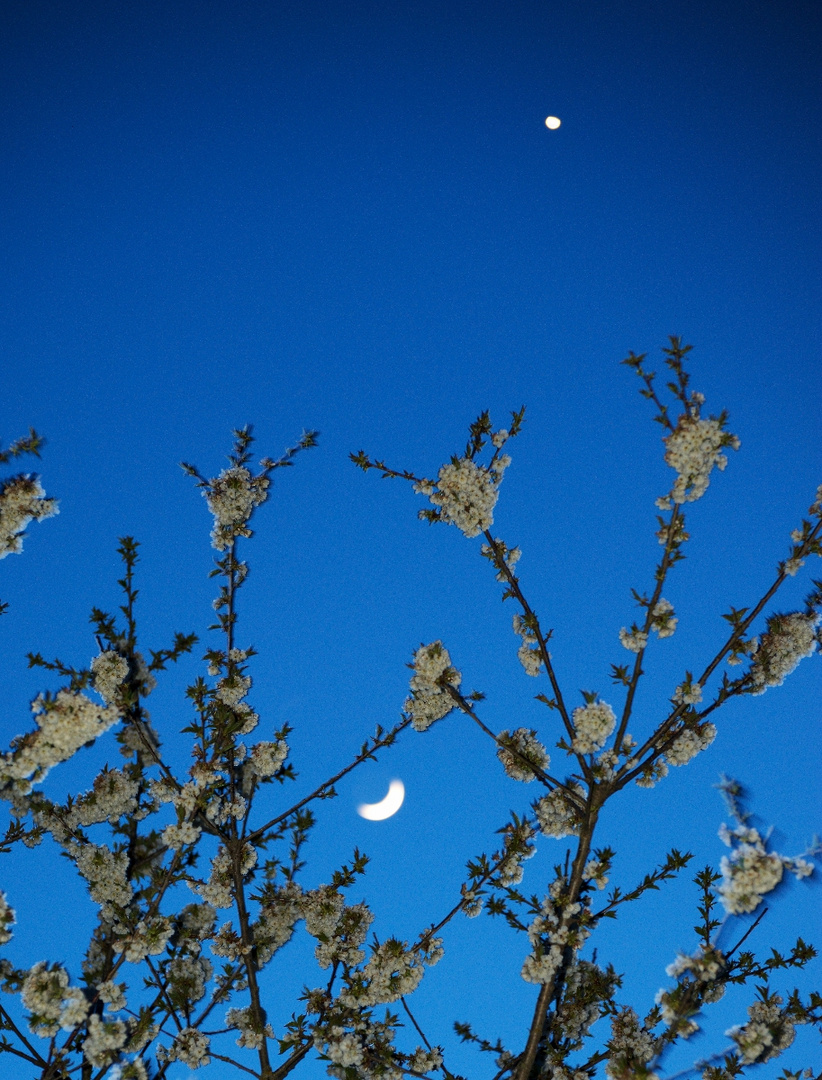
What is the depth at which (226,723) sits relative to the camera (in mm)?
5367

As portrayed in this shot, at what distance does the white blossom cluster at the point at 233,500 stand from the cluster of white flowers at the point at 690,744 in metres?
3.89

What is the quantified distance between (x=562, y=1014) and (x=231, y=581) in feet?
13.8

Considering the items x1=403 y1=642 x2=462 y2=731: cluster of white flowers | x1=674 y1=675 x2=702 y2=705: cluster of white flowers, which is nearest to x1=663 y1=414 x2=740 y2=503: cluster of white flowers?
x1=674 y1=675 x2=702 y2=705: cluster of white flowers

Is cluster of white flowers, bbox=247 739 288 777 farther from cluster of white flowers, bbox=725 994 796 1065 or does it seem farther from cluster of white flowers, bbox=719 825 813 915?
cluster of white flowers, bbox=725 994 796 1065

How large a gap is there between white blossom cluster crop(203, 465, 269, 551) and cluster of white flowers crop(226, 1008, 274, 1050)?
3.69 m

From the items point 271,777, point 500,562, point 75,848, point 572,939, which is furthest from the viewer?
point 271,777

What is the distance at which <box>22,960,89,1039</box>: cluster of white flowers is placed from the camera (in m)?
4.30

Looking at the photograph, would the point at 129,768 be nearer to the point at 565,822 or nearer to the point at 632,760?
the point at 565,822

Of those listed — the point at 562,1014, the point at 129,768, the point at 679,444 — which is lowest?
the point at 562,1014

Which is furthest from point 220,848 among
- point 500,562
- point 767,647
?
point 767,647

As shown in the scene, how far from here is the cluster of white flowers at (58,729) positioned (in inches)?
168

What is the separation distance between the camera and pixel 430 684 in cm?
518

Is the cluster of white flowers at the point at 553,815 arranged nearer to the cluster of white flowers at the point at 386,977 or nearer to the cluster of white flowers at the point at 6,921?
the cluster of white flowers at the point at 386,977

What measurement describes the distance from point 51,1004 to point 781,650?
216 inches
